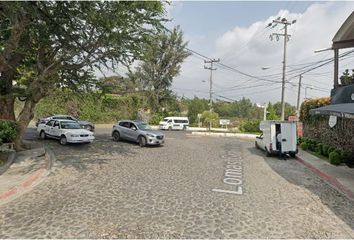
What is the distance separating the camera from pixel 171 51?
49.7 metres

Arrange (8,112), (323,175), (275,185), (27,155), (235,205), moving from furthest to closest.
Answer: (8,112) < (27,155) < (323,175) < (275,185) < (235,205)

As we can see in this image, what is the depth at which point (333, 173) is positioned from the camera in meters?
12.0

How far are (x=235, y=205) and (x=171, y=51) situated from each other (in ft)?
147

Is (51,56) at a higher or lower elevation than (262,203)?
higher

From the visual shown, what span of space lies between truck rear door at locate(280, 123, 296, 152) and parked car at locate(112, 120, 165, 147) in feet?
24.4

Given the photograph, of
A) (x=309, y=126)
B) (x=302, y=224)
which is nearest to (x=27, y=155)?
(x=302, y=224)

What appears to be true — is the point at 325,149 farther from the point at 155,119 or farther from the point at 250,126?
the point at 155,119

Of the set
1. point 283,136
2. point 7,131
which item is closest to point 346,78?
point 283,136

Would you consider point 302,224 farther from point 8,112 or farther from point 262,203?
point 8,112

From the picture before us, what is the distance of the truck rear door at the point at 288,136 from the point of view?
51.1 ft

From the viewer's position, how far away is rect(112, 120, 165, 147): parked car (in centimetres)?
1780

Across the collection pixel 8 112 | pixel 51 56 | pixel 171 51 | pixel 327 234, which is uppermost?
pixel 171 51

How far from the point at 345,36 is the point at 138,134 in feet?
41.7

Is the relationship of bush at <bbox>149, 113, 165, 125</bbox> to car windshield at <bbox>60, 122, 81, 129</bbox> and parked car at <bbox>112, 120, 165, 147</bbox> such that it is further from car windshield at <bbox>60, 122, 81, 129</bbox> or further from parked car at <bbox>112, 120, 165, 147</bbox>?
car windshield at <bbox>60, 122, 81, 129</bbox>
